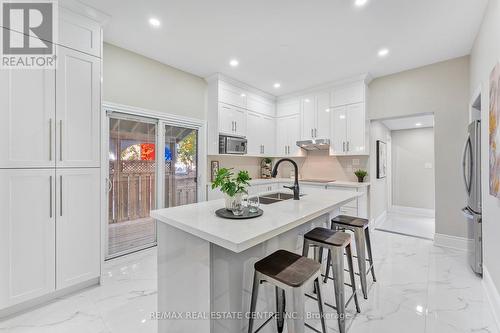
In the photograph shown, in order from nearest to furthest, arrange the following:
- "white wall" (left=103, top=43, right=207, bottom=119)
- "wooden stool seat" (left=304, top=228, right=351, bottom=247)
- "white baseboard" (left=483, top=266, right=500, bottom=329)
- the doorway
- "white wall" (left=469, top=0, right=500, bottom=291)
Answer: "wooden stool seat" (left=304, top=228, right=351, bottom=247), "white baseboard" (left=483, top=266, right=500, bottom=329), "white wall" (left=469, top=0, right=500, bottom=291), "white wall" (left=103, top=43, right=207, bottom=119), the doorway

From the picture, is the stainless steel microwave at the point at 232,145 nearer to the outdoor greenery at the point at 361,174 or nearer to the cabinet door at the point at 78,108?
the cabinet door at the point at 78,108

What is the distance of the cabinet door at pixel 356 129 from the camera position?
3.94 metres

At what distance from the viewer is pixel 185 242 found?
4.79ft

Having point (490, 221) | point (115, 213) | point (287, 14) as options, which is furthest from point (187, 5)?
point (490, 221)

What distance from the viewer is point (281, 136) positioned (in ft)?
16.8

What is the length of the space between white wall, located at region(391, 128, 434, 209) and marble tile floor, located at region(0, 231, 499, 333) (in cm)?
303

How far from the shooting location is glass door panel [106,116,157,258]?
3029 millimetres

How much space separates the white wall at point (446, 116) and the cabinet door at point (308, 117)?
1.57m

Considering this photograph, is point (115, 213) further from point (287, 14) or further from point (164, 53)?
point (287, 14)

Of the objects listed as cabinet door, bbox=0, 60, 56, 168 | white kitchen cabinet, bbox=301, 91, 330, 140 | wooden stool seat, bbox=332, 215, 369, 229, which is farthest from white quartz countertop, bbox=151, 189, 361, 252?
white kitchen cabinet, bbox=301, 91, 330, 140

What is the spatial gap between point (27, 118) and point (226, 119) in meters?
2.62

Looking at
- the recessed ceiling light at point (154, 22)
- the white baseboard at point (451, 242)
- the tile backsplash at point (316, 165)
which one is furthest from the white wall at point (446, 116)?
the recessed ceiling light at point (154, 22)

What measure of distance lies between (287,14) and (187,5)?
1.02 m

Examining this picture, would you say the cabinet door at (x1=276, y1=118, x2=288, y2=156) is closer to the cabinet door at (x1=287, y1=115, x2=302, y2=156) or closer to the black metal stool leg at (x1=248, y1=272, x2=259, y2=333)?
the cabinet door at (x1=287, y1=115, x2=302, y2=156)
